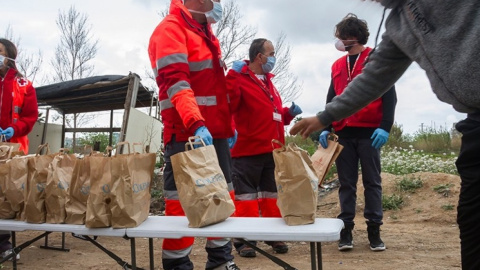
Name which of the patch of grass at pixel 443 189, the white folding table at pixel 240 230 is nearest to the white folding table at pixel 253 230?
the white folding table at pixel 240 230

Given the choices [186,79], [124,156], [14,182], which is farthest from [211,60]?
[14,182]

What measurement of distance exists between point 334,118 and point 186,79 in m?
1.28

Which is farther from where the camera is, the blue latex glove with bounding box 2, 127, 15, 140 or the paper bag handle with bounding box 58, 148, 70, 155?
the blue latex glove with bounding box 2, 127, 15, 140

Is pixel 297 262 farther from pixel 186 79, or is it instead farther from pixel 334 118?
pixel 334 118

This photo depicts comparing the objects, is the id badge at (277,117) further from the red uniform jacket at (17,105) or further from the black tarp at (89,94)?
the black tarp at (89,94)

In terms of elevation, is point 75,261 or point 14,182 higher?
point 14,182

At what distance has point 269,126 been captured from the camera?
4492 mm

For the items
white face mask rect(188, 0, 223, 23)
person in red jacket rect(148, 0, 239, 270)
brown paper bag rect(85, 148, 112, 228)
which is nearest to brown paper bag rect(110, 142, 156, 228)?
brown paper bag rect(85, 148, 112, 228)

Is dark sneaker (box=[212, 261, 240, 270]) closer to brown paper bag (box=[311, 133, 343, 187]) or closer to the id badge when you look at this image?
brown paper bag (box=[311, 133, 343, 187])

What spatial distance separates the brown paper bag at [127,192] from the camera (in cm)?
282

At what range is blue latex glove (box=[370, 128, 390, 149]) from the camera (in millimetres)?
4070

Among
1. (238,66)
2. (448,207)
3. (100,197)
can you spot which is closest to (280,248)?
(238,66)

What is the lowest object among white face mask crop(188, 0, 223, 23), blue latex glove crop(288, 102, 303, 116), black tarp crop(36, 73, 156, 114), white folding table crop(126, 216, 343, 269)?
white folding table crop(126, 216, 343, 269)

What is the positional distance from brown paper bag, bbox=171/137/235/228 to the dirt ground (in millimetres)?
1404
